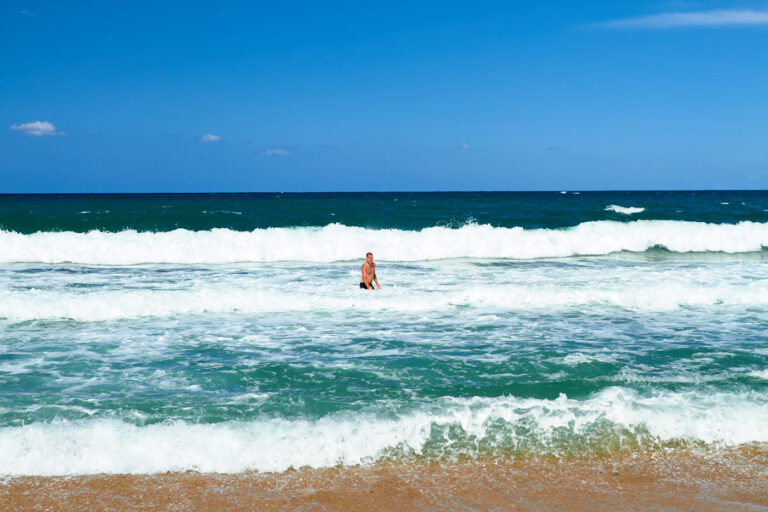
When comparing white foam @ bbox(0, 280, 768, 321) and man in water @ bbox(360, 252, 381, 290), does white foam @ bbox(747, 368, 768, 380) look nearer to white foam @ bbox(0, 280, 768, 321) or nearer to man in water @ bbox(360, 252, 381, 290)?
white foam @ bbox(0, 280, 768, 321)

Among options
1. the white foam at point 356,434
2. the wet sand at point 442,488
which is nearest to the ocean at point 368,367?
the white foam at point 356,434

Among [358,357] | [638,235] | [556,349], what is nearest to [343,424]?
[358,357]

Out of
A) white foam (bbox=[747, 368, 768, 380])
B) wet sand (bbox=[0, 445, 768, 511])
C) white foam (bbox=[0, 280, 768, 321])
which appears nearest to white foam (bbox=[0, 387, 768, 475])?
wet sand (bbox=[0, 445, 768, 511])

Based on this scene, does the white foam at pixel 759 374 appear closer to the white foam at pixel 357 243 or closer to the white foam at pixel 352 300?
the white foam at pixel 352 300

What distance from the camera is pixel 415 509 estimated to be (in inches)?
171

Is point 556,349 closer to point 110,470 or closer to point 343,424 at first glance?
point 343,424

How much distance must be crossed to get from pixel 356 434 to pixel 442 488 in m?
0.99

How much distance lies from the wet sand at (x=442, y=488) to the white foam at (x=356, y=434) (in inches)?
7.0

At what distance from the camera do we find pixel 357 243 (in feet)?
77.0

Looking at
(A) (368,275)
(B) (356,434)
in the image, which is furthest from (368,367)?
(A) (368,275)

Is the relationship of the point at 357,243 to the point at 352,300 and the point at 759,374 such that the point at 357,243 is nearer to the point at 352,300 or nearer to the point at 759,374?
the point at 352,300

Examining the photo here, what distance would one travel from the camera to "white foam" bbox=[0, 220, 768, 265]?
69.9ft

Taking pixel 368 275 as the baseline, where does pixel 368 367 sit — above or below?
below

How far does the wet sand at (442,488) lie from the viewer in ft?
14.4
